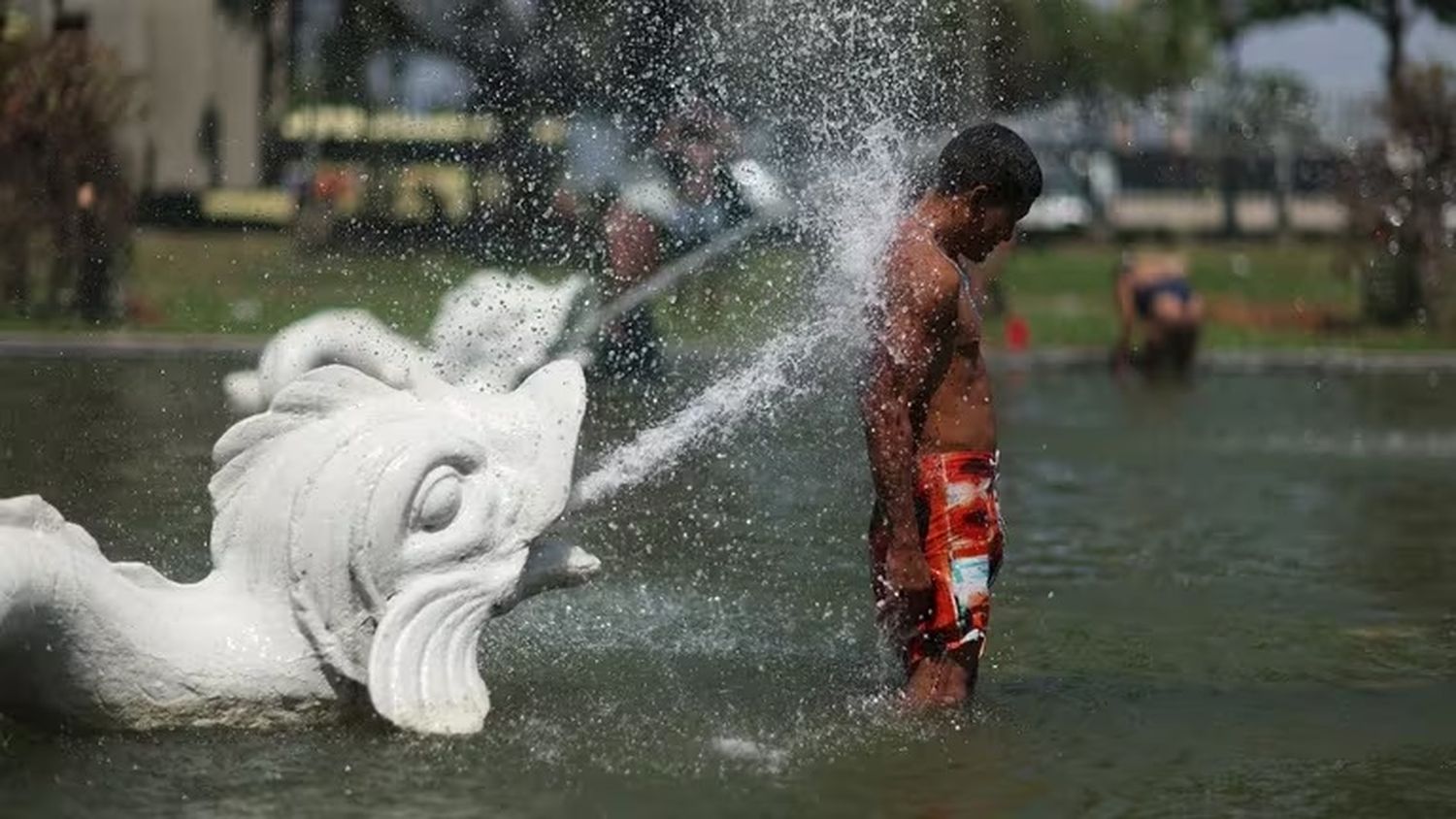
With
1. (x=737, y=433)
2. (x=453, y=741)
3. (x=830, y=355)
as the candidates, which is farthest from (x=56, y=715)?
(x=737, y=433)

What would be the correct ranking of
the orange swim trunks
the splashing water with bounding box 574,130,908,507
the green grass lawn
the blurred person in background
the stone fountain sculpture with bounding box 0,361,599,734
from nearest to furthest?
the stone fountain sculpture with bounding box 0,361,599,734 < the orange swim trunks < the splashing water with bounding box 574,130,908,507 < the green grass lawn < the blurred person in background

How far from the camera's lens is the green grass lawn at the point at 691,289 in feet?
44.5

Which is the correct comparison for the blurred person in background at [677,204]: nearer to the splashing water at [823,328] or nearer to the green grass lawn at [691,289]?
the green grass lawn at [691,289]

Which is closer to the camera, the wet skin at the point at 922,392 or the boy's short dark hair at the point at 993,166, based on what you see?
the wet skin at the point at 922,392

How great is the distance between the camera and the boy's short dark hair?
648 centimetres

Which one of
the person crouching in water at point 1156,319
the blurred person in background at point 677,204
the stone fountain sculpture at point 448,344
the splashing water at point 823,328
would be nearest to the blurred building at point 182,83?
the blurred person in background at point 677,204

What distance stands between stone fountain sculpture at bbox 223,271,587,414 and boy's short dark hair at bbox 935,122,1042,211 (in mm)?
1005

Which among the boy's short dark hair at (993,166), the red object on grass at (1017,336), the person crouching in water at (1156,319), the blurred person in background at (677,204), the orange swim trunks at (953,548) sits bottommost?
the red object on grass at (1017,336)

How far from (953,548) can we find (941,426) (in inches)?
11.3

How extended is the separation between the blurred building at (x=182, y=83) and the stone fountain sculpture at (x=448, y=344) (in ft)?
45.6

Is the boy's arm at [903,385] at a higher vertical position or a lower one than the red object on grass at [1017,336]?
higher

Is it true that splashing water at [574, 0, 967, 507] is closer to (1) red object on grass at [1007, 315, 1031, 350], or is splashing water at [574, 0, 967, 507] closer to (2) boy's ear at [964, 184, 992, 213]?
(2) boy's ear at [964, 184, 992, 213]

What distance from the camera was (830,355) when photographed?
7570mm

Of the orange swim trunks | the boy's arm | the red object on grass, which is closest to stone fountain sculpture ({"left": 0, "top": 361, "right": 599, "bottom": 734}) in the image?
the boy's arm
